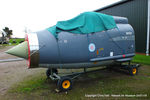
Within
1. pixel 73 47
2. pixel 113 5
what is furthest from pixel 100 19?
pixel 113 5

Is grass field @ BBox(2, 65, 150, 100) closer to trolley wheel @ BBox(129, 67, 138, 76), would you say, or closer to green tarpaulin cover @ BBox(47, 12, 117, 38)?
trolley wheel @ BBox(129, 67, 138, 76)

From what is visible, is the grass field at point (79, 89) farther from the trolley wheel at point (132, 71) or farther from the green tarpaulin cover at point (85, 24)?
the green tarpaulin cover at point (85, 24)

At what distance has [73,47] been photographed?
3885 mm

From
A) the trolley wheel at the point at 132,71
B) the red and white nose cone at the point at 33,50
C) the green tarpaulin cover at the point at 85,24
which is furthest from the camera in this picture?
the trolley wheel at the point at 132,71

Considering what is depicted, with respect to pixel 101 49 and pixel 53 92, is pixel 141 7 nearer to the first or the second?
pixel 101 49

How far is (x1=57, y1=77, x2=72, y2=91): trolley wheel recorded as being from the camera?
3734 millimetres

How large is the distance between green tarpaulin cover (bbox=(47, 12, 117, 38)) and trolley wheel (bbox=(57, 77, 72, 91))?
152 cm

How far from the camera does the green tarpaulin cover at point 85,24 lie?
400 cm

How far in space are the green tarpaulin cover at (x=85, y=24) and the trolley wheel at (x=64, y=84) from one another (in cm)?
152

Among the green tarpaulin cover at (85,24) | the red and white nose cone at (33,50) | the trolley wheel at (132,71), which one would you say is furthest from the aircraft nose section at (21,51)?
the trolley wheel at (132,71)

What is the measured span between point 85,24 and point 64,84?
2.29 metres

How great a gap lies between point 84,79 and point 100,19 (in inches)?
104

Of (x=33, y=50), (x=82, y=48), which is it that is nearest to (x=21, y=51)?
(x=33, y=50)

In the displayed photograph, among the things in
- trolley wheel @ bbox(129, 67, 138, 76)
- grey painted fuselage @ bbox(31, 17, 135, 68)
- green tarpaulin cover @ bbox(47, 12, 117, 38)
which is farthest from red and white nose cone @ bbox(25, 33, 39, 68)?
trolley wheel @ bbox(129, 67, 138, 76)
